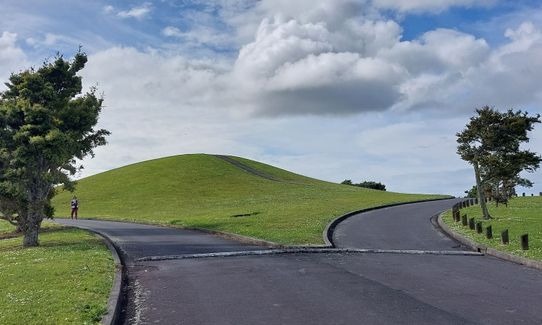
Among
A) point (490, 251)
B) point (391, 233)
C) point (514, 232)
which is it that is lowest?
point (490, 251)

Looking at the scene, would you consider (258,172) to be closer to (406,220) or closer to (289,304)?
(406,220)

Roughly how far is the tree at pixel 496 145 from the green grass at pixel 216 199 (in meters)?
9.76

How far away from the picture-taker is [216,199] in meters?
60.4

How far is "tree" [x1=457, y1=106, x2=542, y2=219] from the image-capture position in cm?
3158

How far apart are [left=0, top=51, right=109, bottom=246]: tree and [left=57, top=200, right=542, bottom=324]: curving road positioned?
7342 mm

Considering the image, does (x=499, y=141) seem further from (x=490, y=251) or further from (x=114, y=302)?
(x=114, y=302)

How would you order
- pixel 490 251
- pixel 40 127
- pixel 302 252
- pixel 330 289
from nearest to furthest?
1. pixel 330 289
2. pixel 302 252
3. pixel 490 251
4. pixel 40 127

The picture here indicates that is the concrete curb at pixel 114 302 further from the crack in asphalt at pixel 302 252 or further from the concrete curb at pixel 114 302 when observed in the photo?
the crack in asphalt at pixel 302 252

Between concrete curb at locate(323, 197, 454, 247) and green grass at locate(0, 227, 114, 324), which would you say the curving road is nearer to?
green grass at locate(0, 227, 114, 324)

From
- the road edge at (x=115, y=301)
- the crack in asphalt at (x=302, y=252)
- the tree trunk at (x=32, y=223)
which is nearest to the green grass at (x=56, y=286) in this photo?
the road edge at (x=115, y=301)

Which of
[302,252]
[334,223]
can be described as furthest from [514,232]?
[302,252]

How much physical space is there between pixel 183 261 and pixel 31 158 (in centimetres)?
1097

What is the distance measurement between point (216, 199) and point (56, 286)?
48.9 meters

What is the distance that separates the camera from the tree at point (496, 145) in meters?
31.6
